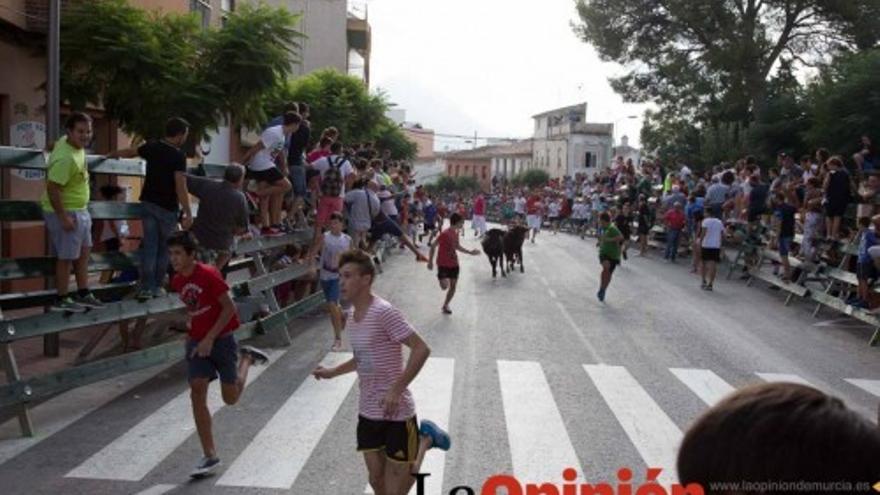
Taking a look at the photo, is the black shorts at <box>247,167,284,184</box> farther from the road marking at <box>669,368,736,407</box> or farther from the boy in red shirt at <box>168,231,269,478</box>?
the boy in red shirt at <box>168,231,269,478</box>

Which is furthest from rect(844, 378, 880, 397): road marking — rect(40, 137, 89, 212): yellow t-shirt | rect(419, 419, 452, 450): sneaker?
rect(40, 137, 89, 212): yellow t-shirt

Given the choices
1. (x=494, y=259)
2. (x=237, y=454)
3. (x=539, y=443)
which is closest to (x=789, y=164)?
(x=494, y=259)

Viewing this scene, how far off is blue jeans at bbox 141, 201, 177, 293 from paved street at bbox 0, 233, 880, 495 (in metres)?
1.16

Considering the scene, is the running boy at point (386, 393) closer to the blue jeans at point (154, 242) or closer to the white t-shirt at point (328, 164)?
the blue jeans at point (154, 242)

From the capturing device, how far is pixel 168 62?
1499cm

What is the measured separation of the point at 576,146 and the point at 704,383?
3886 inches

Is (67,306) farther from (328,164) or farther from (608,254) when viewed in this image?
(608,254)

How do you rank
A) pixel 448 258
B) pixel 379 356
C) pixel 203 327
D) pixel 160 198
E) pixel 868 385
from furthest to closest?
pixel 448 258
pixel 868 385
pixel 160 198
pixel 203 327
pixel 379 356

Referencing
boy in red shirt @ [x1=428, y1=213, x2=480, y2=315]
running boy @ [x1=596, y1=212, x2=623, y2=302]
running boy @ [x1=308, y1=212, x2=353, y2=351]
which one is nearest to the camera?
running boy @ [x1=308, y1=212, x2=353, y2=351]

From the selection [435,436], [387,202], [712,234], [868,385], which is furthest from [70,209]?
[712,234]

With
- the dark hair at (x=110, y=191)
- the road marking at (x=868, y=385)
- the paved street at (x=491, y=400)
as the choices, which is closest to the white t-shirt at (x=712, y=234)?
the paved street at (x=491, y=400)

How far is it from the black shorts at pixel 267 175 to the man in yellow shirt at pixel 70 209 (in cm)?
413

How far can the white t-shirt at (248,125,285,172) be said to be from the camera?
1327cm

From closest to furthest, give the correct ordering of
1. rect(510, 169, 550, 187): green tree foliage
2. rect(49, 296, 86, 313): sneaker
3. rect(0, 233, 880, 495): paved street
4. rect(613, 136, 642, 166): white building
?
rect(0, 233, 880, 495): paved street
rect(49, 296, 86, 313): sneaker
rect(510, 169, 550, 187): green tree foliage
rect(613, 136, 642, 166): white building
